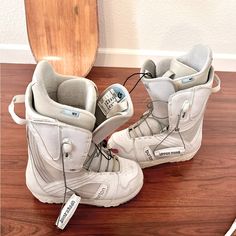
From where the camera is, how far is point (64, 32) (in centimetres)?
129

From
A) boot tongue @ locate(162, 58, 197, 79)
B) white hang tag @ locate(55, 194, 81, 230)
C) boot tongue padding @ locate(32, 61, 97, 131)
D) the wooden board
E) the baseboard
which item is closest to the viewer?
boot tongue padding @ locate(32, 61, 97, 131)

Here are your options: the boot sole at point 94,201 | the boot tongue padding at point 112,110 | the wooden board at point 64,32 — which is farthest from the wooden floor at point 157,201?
the wooden board at point 64,32

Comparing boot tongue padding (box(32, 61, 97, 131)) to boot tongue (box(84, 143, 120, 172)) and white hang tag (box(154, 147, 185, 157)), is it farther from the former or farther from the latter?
white hang tag (box(154, 147, 185, 157))

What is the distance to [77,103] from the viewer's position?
0.74m

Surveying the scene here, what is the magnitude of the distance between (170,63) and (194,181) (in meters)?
0.33

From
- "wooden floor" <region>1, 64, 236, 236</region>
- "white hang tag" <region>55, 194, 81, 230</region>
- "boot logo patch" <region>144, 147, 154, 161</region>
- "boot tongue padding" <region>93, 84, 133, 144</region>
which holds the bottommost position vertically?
"wooden floor" <region>1, 64, 236, 236</region>

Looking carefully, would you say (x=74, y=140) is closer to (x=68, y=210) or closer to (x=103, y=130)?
(x=103, y=130)

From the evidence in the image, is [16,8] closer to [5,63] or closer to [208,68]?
[5,63]

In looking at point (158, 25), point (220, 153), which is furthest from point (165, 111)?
point (158, 25)

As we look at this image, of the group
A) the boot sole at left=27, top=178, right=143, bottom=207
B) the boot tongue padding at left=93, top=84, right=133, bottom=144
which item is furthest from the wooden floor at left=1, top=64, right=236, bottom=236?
the boot tongue padding at left=93, top=84, right=133, bottom=144

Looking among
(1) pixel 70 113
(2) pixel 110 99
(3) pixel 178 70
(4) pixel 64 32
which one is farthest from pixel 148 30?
(1) pixel 70 113

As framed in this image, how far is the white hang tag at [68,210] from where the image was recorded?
0.74m

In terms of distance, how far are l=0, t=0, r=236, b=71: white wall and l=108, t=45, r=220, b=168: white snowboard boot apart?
46cm

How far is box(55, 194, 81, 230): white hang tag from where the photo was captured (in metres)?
0.74
